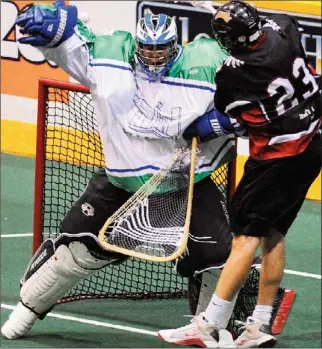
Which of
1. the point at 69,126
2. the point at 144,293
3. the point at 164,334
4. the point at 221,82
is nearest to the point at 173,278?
the point at 144,293

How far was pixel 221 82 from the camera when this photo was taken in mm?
6656

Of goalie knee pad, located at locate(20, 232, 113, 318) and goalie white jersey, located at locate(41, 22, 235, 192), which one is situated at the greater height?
goalie white jersey, located at locate(41, 22, 235, 192)

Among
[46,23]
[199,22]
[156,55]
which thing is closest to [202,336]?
[156,55]

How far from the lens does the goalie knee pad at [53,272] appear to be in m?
7.64

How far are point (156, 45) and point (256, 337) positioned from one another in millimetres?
1498

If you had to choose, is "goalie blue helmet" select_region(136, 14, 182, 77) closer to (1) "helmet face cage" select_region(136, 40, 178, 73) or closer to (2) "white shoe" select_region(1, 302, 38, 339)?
(1) "helmet face cage" select_region(136, 40, 178, 73)

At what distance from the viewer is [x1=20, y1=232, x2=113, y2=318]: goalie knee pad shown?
7.64m

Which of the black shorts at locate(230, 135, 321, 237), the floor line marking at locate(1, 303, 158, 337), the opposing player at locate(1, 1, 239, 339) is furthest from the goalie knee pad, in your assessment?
the black shorts at locate(230, 135, 321, 237)

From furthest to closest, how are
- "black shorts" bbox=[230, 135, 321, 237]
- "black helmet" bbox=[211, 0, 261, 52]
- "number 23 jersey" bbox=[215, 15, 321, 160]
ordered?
"black shorts" bbox=[230, 135, 321, 237], "number 23 jersey" bbox=[215, 15, 321, 160], "black helmet" bbox=[211, 0, 261, 52]

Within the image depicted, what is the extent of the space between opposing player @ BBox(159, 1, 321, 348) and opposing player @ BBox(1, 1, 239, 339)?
54 cm

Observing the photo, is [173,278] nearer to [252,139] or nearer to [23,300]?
[23,300]

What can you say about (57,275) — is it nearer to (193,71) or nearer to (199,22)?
(193,71)

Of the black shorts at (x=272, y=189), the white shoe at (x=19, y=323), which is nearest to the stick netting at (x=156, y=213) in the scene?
the black shorts at (x=272, y=189)

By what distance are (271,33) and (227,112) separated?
0.41 meters
